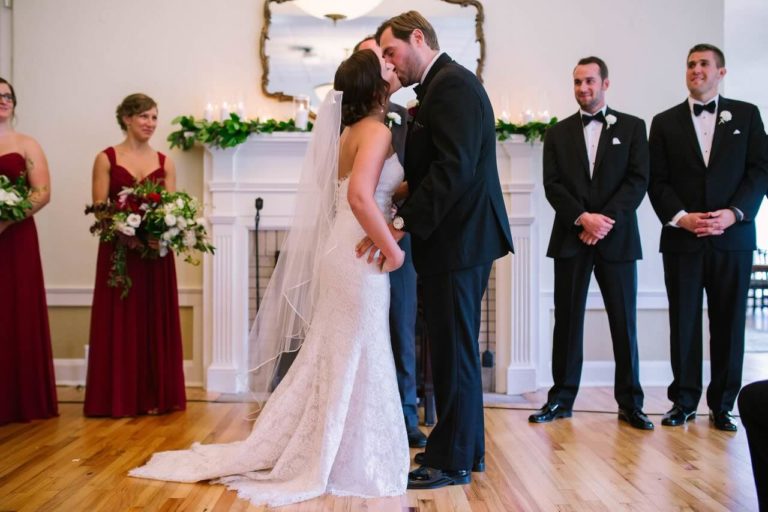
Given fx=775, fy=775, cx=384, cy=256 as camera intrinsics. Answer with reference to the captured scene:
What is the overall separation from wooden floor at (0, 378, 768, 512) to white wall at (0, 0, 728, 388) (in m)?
1.35

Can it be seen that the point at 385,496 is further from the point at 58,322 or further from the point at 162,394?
the point at 58,322

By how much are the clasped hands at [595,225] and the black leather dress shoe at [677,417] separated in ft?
3.33

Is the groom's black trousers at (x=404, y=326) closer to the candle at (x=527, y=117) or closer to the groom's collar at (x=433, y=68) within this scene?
the groom's collar at (x=433, y=68)

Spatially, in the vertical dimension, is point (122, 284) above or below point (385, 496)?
above

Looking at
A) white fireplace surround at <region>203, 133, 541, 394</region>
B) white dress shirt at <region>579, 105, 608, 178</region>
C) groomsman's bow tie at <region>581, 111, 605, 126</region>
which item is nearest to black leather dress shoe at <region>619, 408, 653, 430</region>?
white fireplace surround at <region>203, 133, 541, 394</region>

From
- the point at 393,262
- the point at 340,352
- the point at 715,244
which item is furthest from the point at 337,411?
the point at 715,244

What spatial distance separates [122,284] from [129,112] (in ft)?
3.27

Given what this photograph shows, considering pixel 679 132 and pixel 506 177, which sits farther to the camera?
pixel 506 177

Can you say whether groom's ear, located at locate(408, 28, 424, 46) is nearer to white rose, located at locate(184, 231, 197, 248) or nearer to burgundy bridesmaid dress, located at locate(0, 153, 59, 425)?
white rose, located at locate(184, 231, 197, 248)

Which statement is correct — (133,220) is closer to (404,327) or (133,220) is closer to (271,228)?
(271,228)

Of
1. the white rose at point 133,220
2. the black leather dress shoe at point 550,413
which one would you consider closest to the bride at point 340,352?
the white rose at point 133,220

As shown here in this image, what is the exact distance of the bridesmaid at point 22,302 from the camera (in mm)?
4254

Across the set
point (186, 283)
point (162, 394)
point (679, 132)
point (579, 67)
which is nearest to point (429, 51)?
point (579, 67)

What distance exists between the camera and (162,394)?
175 inches
